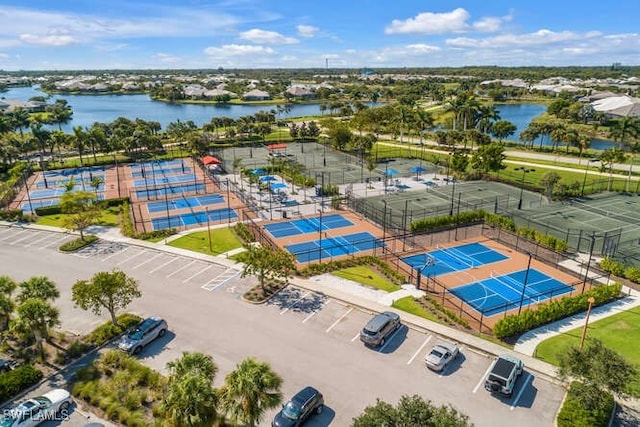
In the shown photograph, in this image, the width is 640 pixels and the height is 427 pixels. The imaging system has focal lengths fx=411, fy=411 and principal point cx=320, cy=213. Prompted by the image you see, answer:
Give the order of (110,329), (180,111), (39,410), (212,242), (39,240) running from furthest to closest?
(180,111) < (39,240) < (212,242) < (110,329) < (39,410)

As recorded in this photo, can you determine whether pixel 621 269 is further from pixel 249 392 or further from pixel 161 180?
pixel 161 180

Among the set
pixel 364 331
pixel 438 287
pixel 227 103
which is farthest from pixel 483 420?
pixel 227 103

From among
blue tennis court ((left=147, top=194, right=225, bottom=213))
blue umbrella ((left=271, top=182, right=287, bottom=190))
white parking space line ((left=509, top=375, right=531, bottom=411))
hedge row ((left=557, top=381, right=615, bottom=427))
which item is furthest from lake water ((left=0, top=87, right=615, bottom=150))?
hedge row ((left=557, top=381, right=615, bottom=427))

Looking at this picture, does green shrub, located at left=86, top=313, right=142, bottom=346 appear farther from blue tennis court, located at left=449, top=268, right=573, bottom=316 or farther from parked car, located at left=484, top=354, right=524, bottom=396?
blue tennis court, located at left=449, top=268, right=573, bottom=316

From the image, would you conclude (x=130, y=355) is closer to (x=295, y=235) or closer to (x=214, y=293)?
(x=214, y=293)

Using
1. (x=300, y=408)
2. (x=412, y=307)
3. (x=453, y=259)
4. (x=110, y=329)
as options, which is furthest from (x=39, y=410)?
(x=453, y=259)

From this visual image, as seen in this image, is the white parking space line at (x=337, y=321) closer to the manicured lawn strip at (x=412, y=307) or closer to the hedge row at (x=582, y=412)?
the manicured lawn strip at (x=412, y=307)
